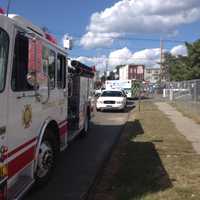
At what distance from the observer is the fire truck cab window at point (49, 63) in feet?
22.1

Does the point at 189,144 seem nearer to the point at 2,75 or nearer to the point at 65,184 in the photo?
the point at 65,184

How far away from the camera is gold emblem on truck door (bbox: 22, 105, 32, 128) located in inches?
225

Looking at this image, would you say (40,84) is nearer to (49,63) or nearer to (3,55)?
Answer: (49,63)

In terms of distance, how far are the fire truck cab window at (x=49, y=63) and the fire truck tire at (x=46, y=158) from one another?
2.95 ft

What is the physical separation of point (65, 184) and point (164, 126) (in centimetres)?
950

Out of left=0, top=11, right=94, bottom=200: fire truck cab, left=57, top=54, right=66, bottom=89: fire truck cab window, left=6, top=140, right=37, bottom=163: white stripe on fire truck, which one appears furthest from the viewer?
left=57, top=54, right=66, bottom=89: fire truck cab window

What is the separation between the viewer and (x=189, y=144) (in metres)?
11.6

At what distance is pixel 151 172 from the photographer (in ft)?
26.4

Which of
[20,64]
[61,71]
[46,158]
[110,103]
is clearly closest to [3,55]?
[20,64]

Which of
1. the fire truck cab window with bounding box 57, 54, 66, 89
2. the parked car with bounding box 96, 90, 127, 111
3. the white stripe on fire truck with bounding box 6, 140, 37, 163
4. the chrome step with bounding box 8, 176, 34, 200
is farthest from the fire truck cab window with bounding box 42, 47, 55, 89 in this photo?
the parked car with bounding box 96, 90, 127, 111

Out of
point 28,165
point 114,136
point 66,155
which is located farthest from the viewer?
point 114,136

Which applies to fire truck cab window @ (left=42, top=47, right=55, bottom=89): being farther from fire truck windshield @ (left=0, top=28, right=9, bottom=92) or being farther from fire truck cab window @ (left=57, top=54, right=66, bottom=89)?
fire truck windshield @ (left=0, top=28, right=9, bottom=92)

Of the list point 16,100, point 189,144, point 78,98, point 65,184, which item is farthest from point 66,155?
point 16,100

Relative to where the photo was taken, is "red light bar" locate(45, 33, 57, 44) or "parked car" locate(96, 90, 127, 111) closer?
"red light bar" locate(45, 33, 57, 44)
